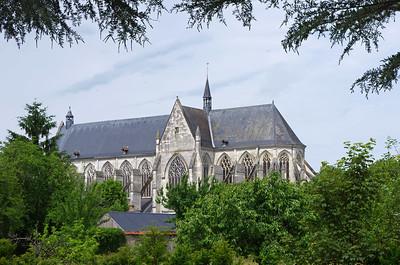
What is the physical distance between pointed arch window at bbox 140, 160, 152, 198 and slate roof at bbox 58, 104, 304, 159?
1293 millimetres

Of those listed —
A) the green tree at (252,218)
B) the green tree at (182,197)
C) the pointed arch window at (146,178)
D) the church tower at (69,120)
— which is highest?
the church tower at (69,120)

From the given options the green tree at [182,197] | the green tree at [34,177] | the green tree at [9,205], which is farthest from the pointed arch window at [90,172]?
the green tree at [9,205]

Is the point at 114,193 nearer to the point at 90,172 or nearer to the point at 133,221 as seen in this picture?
the point at 90,172

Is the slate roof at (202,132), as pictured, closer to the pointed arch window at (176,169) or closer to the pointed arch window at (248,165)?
the pointed arch window at (248,165)

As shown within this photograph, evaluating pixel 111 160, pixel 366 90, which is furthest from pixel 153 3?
pixel 111 160

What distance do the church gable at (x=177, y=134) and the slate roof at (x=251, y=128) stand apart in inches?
128

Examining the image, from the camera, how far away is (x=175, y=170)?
201 feet

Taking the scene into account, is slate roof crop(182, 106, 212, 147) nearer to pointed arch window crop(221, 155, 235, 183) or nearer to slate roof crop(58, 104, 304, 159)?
slate roof crop(58, 104, 304, 159)

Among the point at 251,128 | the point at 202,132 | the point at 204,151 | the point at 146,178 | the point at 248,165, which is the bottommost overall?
the point at 146,178

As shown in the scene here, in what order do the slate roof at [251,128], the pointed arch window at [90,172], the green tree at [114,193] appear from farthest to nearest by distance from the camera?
1. the pointed arch window at [90,172]
2. the slate roof at [251,128]
3. the green tree at [114,193]

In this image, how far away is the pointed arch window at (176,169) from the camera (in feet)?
199

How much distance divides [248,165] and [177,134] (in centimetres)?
692

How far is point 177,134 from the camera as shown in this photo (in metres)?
61.4

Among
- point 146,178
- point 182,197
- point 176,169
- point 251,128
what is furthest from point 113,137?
point 182,197
